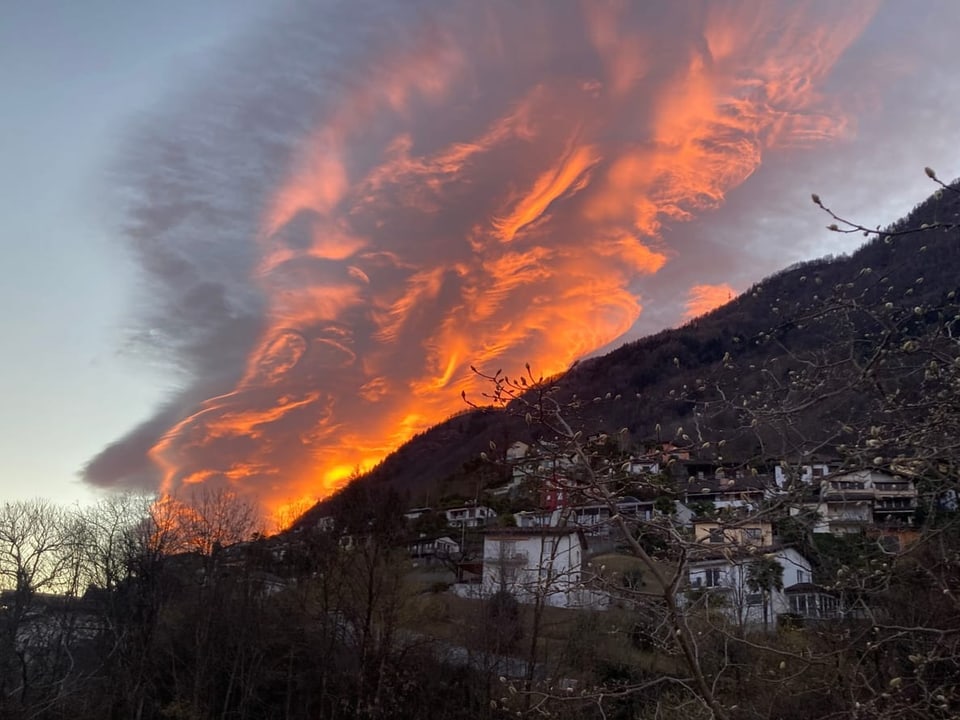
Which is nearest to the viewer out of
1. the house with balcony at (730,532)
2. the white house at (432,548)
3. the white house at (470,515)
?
the house with balcony at (730,532)

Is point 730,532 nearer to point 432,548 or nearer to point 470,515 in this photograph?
point 432,548

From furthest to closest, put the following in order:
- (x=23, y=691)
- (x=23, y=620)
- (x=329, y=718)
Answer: (x=23, y=620) < (x=329, y=718) < (x=23, y=691)

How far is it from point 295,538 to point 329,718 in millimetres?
10701

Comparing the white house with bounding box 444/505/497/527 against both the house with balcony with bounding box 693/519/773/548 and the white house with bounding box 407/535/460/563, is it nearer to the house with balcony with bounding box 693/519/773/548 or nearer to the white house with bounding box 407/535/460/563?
the white house with bounding box 407/535/460/563

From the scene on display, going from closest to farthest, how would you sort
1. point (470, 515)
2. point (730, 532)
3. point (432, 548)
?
point (730, 532)
point (432, 548)
point (470, 515)

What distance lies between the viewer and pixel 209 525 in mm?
33594

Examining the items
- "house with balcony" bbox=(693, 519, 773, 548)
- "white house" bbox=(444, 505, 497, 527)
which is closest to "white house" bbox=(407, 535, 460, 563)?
"white house" bbox=(444, 505, 497, 527)

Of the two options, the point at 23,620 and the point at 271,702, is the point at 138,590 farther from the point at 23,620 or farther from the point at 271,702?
the point at 271,702

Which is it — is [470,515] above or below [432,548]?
above

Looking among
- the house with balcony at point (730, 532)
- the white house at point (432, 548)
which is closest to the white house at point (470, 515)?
the white house at point (432, 548)

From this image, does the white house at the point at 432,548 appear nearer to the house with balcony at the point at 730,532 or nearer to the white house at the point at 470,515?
the white house at the point at 470,515

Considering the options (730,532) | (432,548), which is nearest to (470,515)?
(432,548)

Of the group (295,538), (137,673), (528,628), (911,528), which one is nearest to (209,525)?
(295,538)

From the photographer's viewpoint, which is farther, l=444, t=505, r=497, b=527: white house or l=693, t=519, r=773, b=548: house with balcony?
l=444, t=505, r=497, b=527: white house
